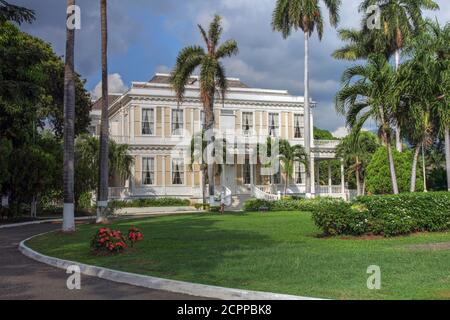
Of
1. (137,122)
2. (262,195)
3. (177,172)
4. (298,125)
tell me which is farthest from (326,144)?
(137,122)

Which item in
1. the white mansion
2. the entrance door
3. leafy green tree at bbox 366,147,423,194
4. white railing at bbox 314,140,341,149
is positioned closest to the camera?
leafy green tree at bbox 366,147,423,194

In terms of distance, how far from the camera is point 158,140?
44031 mm

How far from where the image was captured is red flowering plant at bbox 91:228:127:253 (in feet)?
42.3

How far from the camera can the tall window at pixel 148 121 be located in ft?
144

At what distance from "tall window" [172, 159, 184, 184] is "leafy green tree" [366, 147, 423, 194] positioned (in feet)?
48.4

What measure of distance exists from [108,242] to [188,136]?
106 ft

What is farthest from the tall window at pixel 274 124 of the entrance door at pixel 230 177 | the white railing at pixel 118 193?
the white railing at pixel 118 193

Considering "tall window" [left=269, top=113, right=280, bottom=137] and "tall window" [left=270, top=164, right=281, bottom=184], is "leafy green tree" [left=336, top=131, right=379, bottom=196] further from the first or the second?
"tall window" [left=270, top=164, right=281, bottom=184]

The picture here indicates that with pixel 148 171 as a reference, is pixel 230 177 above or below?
below

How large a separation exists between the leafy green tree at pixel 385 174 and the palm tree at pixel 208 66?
40.1 ft

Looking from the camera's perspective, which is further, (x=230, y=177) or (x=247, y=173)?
(x=247, y=173)

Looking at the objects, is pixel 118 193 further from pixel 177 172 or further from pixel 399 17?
pixel 399 17

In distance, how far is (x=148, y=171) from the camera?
43.6 metres

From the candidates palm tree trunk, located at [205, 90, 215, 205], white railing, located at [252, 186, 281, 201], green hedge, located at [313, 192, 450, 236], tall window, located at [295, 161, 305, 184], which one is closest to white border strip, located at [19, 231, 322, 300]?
green hedge, located at [313, 192, 450, 236]
